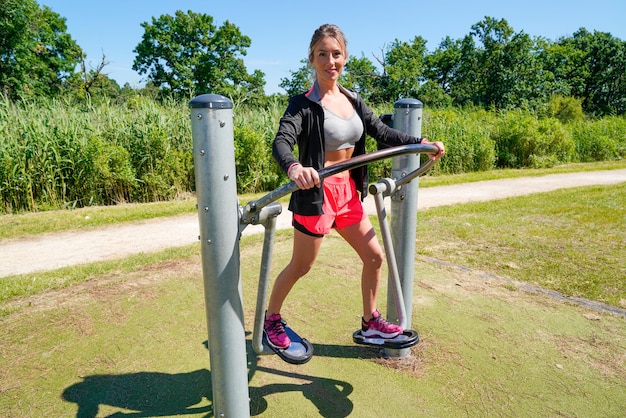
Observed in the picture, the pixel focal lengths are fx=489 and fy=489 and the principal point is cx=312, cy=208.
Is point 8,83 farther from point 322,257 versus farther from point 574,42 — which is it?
point 574,42

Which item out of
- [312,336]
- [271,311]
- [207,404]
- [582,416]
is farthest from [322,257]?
[582,416]

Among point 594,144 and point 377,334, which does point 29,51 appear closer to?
point 594,144

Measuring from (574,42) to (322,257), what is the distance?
48988 millimetres

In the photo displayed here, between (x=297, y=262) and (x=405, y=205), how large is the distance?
1.95 ft

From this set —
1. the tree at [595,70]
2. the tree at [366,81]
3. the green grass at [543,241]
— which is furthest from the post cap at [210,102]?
the tree at [595,70]

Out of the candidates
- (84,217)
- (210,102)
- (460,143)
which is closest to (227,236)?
(210,102)

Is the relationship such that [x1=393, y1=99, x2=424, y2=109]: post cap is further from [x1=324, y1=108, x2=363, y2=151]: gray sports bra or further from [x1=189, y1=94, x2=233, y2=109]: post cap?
[x1=189, y1=94, x2=233, y2=109]: post cap

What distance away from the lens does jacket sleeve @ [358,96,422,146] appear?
2191mm

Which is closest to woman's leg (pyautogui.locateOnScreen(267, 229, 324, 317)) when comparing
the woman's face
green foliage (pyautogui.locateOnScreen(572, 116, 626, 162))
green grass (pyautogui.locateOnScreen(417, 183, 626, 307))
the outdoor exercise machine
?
the outdoor exercise machine

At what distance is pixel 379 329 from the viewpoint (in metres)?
2.25

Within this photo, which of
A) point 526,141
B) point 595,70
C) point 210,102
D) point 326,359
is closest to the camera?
point 210,102

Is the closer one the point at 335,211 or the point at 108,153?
the point at 335,211

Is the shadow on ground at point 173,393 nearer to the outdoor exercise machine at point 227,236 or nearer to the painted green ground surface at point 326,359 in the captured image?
the painted green ground surface at point 326,359

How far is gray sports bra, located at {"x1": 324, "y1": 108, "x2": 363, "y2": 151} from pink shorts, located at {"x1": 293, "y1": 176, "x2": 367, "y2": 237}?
0.14 meters
